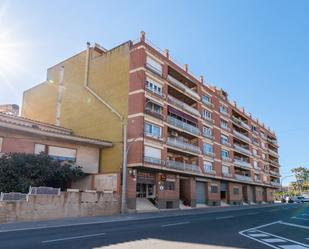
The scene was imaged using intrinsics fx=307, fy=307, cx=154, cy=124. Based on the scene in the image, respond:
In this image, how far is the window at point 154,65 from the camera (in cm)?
3453

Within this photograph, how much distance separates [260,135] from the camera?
233ft

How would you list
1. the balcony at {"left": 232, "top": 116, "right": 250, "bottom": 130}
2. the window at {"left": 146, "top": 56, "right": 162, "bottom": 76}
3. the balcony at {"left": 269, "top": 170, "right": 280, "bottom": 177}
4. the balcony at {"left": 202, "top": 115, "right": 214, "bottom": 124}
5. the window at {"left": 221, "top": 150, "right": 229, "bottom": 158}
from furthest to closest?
the balcony at {"left": 269, "top": 170, "right": 280, "bottom": 177} → the balcony at {"left": 232, "top": 116, "right": 250, "bottom": 130} → the window at {"left": 221, "top": 150, "right": 229, "bottom": 158} → the balcony at {"left": 202, "top": 115, "right": 214, "bottom": 124} → the window at {"left": 146, "top": 56, "right": 162, "bottom": 76}

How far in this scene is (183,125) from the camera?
38344 millimetres

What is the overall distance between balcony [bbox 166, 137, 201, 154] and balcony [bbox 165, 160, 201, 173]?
6.52ft

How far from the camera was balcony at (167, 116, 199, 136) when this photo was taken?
3628cm

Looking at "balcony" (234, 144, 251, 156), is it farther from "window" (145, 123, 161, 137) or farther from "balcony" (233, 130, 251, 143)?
"window" (145, 123, 161, 137)

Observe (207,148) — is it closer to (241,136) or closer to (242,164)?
(242,164)

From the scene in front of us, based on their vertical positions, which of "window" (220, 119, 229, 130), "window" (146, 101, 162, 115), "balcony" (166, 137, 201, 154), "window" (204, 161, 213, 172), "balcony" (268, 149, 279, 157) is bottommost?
"window" (204, 161, 213, 172)

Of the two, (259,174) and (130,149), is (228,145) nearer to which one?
(259,174)

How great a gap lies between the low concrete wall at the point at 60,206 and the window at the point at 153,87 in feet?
41.4

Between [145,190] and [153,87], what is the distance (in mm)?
11707

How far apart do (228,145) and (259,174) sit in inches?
715

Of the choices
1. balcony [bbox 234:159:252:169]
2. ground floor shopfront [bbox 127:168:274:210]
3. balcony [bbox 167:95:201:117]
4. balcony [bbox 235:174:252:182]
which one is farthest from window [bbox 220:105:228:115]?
ground floor shopfront [bbox 127:168:274:210]

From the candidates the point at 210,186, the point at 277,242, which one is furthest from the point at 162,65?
the point at 277,242
